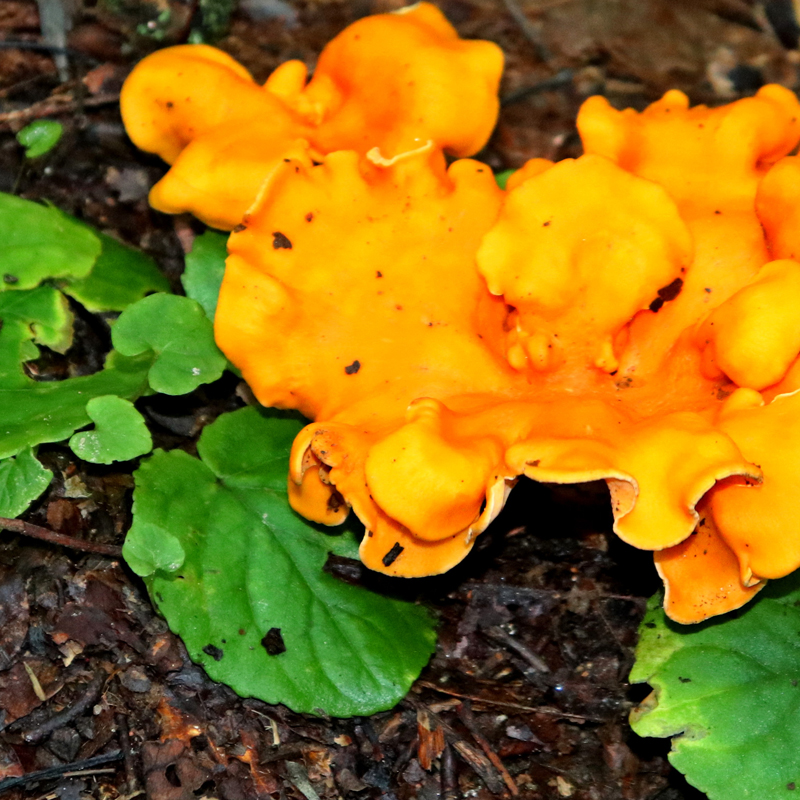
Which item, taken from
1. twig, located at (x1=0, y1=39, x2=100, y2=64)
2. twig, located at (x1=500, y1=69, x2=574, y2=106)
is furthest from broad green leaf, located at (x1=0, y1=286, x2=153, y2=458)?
twig, located at (x1=500, y1=69, x2=574, y2=106)

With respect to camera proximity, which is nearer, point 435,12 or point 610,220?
point 610,220

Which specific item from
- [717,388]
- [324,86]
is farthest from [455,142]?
[717,388]

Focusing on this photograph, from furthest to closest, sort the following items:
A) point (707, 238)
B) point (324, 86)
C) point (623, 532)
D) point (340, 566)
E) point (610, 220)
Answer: point (324, 86) → point (340, 566) → point (707, 238) → point (610, 220) → point (623, 532)

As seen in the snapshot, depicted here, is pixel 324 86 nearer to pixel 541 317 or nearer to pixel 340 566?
pixel 541 317

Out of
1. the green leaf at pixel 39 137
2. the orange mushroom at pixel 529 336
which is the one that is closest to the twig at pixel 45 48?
the green leaf at pixel 39 137

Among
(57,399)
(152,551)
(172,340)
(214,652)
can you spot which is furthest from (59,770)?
(172,340)

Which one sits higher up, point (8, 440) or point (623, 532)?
point (623, 532)

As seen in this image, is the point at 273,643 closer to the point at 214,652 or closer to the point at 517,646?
the point at 214,652
